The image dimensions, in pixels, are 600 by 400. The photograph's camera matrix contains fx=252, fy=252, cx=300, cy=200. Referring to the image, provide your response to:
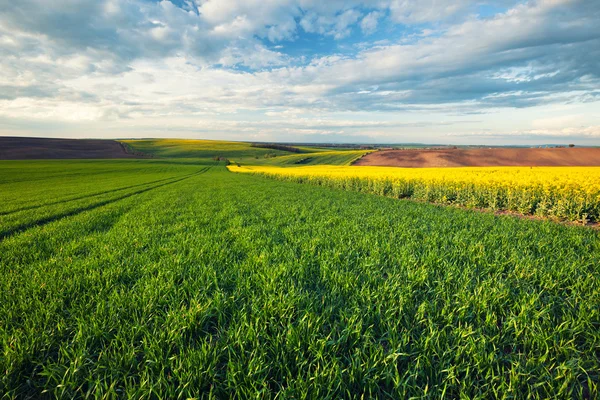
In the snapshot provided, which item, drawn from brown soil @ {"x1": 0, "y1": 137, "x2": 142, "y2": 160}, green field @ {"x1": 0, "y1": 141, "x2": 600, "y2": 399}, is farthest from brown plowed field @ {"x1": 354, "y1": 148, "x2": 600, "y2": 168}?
brown soil @ {"x1": 0, "y1": 137, "x2": 142, "y2": 160}

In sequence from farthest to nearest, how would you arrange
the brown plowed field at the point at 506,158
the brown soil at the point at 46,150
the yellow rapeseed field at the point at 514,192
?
the brown soil at the point at 46,150 → the brown plowed field at the point at 506,158 → the yellow rapeseed field at the point at 514,192

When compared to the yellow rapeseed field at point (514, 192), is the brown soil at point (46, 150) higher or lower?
higher

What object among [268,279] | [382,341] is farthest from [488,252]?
[268,279]

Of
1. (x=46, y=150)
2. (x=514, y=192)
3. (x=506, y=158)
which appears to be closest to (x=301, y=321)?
(x=514, y=192)

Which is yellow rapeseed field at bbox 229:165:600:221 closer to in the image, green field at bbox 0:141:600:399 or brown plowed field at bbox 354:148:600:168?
green field at bbox 0:141:600:399

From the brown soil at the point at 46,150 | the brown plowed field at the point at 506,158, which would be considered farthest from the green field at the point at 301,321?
the brown soil at the point at 46,150

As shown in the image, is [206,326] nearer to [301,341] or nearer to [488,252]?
[301,341]

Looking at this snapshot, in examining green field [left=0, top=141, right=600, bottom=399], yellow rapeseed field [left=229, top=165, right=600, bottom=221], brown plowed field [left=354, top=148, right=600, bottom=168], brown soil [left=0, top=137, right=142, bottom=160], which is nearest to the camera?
green field [left=0, top=141, right=600, bottom=399]

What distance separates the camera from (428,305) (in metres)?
3.29

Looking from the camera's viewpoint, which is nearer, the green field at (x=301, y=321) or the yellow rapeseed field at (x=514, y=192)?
the green field at (x=301, y=321)

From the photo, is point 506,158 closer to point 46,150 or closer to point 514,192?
point 514,192

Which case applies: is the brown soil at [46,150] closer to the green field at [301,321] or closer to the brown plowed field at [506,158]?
the brown plowed field at [506,158]

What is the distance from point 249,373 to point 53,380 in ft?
6.07

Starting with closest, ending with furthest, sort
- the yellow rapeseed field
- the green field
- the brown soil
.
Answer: the green field → the yellow rapeseed field → the brown soil
